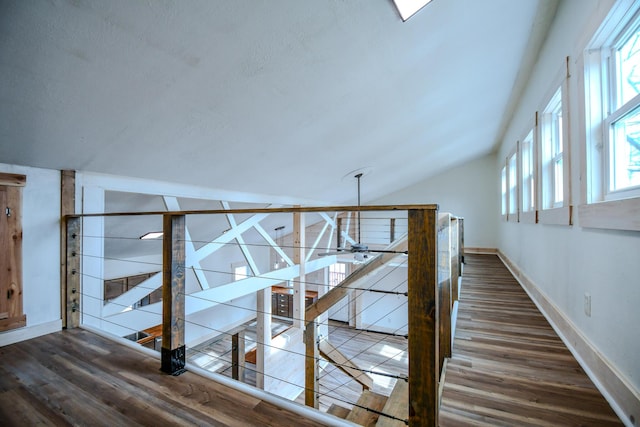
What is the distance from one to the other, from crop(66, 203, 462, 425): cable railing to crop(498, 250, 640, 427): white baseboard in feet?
2.35

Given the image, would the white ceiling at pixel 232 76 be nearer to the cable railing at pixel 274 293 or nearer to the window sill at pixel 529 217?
the cable railing at pixel 274 293

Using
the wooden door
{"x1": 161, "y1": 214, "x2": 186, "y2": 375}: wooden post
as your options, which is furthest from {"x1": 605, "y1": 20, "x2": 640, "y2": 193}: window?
the wooden door

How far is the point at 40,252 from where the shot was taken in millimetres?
2191

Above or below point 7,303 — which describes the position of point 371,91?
above

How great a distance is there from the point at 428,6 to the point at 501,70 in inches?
77.4

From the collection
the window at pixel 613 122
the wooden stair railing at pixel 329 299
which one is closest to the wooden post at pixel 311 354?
the wooden stair railing at pixel 329 299

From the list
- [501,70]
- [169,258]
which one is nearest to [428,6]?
[501,70]

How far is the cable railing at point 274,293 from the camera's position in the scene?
998 millimetres

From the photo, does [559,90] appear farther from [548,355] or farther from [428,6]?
[548,355]

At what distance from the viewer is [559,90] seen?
221 cm

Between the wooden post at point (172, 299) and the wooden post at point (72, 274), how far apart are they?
129cm

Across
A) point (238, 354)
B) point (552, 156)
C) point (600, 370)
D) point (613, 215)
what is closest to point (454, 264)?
point (600, 370)

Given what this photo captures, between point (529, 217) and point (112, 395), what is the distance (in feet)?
13.3

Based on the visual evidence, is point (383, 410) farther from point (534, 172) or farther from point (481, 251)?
point (481, 251)
